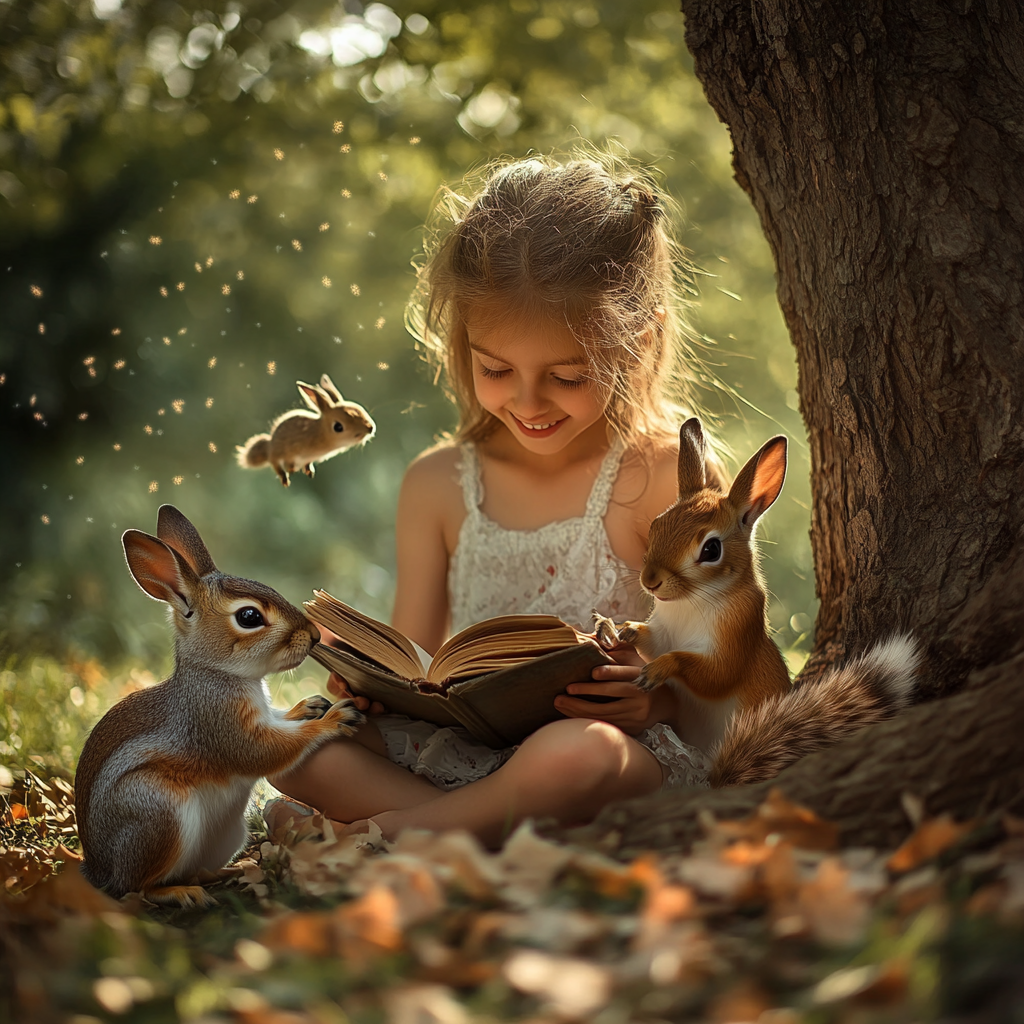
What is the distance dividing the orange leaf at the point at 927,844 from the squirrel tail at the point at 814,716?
26.5 inches

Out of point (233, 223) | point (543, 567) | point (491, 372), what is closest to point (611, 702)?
point (543, 567)

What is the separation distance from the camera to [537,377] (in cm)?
271

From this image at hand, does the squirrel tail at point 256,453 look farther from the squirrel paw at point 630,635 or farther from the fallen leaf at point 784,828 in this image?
the fallen leaf at point 784,828

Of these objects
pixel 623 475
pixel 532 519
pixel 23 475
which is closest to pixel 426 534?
pixel 532 519

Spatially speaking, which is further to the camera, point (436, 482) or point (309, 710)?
point (436, 482)

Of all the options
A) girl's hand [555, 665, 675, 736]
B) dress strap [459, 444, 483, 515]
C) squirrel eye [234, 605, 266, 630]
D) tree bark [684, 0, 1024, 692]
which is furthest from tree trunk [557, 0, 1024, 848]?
squirrel eye [234, 605, 266, 630]

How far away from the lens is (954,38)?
7.31ft

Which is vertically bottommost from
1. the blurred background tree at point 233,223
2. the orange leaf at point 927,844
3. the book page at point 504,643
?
the orange leaf at point 927,844

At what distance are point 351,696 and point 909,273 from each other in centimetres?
175

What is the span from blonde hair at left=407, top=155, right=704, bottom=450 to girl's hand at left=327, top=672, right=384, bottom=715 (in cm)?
111

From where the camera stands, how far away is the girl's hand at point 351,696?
2.41 m

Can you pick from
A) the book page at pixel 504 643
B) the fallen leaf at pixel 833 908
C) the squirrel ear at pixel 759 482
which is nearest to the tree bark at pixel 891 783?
the fallen leaf at pixel 833 908

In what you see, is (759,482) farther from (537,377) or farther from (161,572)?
(161,572)

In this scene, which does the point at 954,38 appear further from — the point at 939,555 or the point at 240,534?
the point at 240,534
